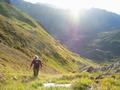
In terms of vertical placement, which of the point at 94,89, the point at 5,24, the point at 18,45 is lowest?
the point at 94,89

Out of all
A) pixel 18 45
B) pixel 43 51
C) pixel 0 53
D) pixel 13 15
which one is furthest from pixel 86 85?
pixel 13 15

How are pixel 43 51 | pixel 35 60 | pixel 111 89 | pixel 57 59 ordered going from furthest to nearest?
1. pixel 57 59
2. pixel 43 51
3. pixel 35 60
4. pixel 111 89

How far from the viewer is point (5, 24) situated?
11956 cm

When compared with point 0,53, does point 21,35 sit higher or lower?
higher

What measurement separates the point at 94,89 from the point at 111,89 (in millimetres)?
921

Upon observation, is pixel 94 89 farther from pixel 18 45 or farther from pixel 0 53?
pixel 18 45

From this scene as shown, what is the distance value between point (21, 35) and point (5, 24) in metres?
6.56

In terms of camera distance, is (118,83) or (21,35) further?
(21,35)

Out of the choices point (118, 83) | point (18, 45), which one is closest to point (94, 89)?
point (118, 83)

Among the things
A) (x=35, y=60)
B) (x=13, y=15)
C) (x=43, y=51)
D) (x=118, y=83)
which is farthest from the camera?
(x=13, y=15)

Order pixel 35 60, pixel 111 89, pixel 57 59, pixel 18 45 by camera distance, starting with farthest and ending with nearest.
Result: pixel 57 59, pixel 18 45, pixel 35 60, pixel 111 89

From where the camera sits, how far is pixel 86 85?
56.6 feet

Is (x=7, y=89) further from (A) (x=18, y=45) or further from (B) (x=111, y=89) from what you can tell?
(A) (x=18, y=45)

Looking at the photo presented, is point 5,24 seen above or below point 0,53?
above
